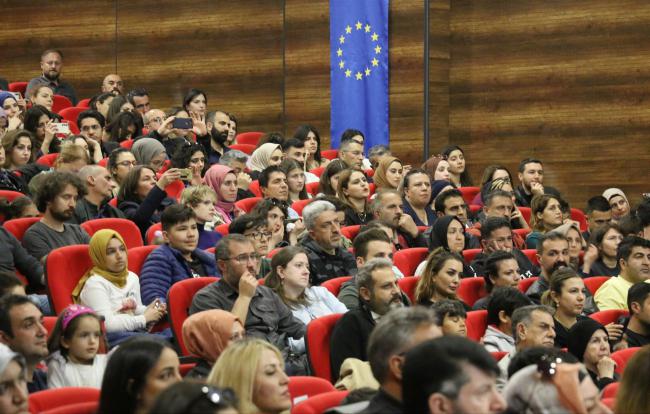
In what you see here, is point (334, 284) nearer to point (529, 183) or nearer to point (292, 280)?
point (292, 280)

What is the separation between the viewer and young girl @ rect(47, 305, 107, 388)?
274cm

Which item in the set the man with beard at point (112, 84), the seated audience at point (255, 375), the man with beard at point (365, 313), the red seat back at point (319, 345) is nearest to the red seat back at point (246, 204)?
the man with beard at point (365, 313)

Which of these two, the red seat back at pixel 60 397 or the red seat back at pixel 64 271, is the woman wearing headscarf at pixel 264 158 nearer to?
the red seat back at pixel 64 271

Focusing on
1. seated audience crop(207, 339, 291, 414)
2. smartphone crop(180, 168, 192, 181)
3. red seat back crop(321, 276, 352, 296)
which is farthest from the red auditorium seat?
seated audience crop(207, 339, 291, 414)

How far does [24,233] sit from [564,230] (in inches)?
81.6

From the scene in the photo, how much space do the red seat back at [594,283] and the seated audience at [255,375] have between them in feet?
7.35

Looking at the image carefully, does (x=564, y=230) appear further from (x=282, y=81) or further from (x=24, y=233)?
(x=282, y=81)

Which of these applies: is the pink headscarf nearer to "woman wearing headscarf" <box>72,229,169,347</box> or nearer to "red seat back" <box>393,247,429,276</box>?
"red seat back" <box>393,247,429,276</box>

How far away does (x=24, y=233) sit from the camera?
12.4ft

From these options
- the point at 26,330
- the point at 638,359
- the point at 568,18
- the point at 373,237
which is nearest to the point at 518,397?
the point at 638,359

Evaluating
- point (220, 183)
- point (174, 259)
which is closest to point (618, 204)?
point (220, 183)

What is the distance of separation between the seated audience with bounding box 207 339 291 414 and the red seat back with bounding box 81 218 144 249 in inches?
73.2

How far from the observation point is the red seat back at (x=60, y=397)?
2285 millimetres

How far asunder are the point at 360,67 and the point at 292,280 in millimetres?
3373
